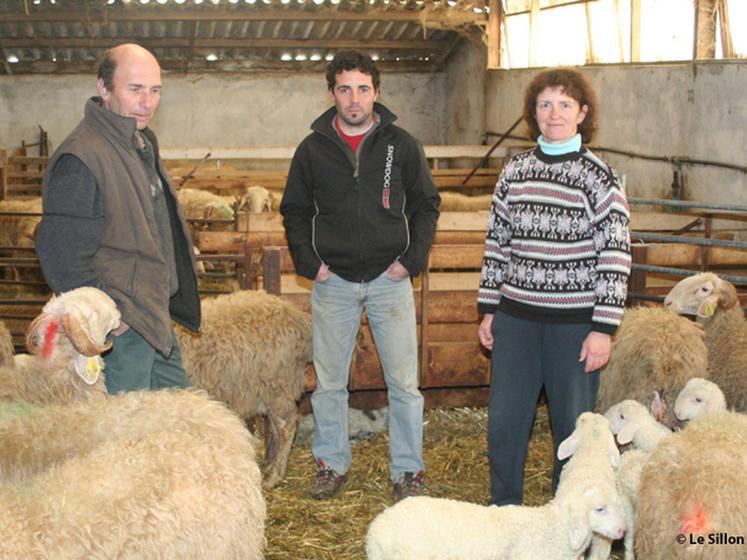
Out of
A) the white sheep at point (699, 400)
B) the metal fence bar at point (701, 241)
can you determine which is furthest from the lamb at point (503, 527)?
the metal fence bar at point (701, 241)

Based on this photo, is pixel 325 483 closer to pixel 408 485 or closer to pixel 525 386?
pixel 408 485

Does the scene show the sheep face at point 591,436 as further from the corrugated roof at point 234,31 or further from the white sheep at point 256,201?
the corrugated roof at point 234,31

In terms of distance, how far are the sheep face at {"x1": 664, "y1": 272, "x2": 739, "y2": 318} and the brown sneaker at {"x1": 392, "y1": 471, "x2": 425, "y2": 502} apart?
1.92 meters

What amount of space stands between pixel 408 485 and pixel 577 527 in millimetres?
1866

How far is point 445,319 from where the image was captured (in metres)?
6.60

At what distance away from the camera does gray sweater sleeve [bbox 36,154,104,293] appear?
3506 millimetres

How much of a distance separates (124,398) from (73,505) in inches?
33.4

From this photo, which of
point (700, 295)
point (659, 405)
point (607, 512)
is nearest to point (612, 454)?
point (607, 512)

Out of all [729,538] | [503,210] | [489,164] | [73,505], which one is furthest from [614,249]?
[489,164]

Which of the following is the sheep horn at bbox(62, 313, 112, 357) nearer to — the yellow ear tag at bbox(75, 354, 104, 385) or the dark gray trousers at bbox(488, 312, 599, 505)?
the yellow ear tag at bbox(75, 354, 104, 385)

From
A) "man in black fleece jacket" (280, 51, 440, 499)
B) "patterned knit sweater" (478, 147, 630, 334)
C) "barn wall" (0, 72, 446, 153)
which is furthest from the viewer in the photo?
"barn wall" (0, 72, 446, 153)

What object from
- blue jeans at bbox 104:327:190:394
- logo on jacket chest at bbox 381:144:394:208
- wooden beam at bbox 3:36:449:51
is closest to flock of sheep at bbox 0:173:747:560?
blue jeans at bbox 104:327:190:394

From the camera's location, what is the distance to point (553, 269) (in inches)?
158

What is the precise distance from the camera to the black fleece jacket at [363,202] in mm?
4867
